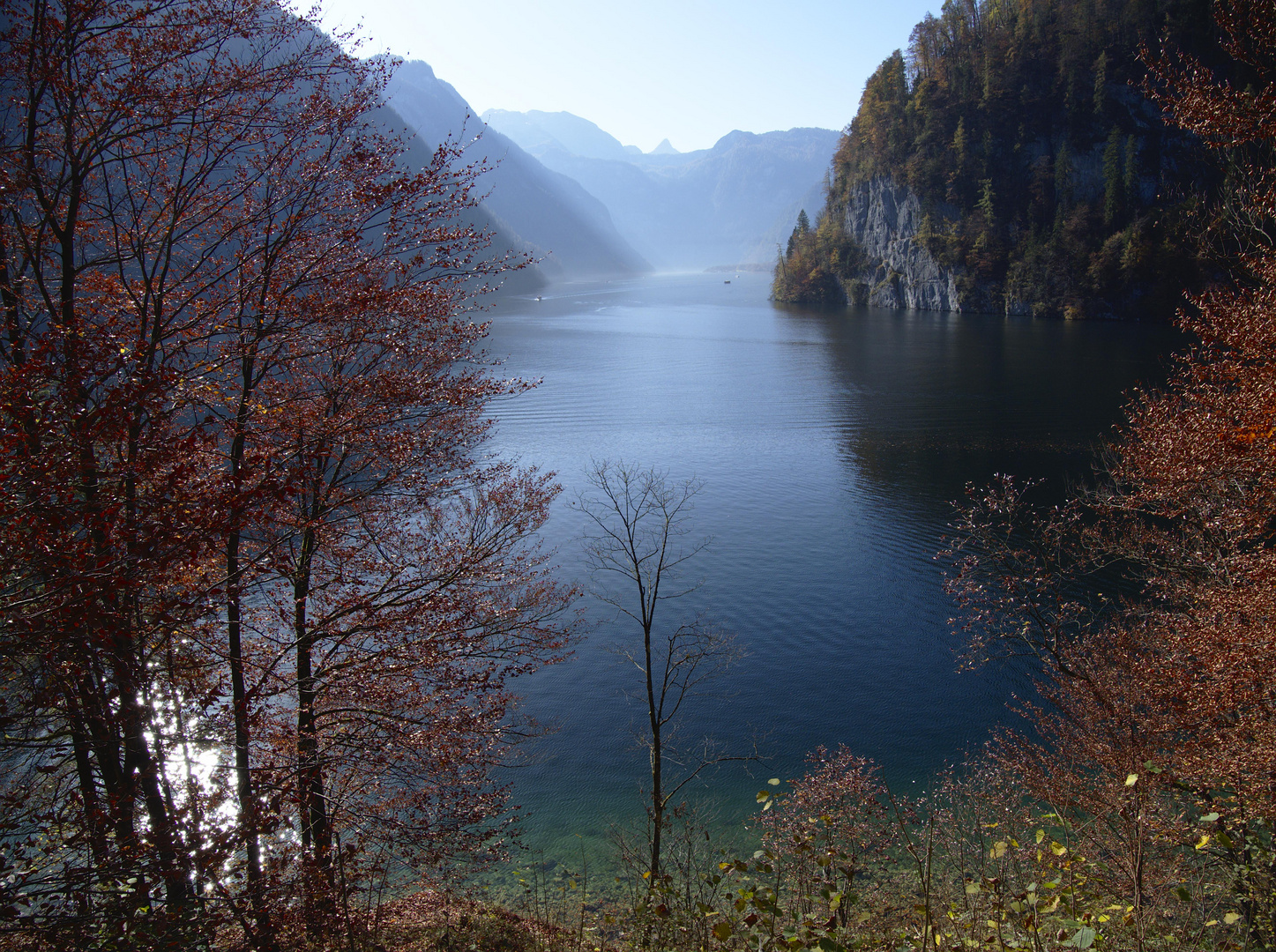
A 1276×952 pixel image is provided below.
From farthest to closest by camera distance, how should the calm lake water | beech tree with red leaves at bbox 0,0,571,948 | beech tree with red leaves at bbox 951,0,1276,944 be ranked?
the calm lake water → beech tree with red leaves at bbox 951,0,1276,944 → beech tree with red leaves at bbox 0,0,571,948

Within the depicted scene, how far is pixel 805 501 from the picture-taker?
35.1 m

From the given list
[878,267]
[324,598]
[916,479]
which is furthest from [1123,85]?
Result: [324,598]

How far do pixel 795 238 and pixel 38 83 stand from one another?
138274 mm

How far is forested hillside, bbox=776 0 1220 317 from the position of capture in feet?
295

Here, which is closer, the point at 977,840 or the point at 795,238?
the point at 977,840

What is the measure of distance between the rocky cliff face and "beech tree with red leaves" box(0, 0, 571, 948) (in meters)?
110

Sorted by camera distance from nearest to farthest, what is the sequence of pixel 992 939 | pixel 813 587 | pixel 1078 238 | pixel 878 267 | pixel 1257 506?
pixel 992 939 → pixel 1257 506 → pixel 813 587 → pixel 1078 238 → pixel 878 267

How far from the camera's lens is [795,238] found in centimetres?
13525

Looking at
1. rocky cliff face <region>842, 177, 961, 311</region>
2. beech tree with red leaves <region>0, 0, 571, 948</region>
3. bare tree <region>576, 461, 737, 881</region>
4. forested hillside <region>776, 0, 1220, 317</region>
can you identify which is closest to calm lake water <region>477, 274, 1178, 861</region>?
bare tree <region>576, 461, 737, 881</region>

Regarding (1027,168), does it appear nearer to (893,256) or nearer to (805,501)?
(893,256)

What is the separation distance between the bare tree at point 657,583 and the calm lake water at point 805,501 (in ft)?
2.38

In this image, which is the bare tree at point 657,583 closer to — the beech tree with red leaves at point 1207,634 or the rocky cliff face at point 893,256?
the beech tree with red leaves at point 1207,634

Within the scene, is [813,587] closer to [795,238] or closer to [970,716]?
[970,716]

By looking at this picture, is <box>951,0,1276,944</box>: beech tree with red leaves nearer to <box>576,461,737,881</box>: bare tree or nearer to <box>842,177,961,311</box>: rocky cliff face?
<box>576,461,737,881</box>: bare tree
